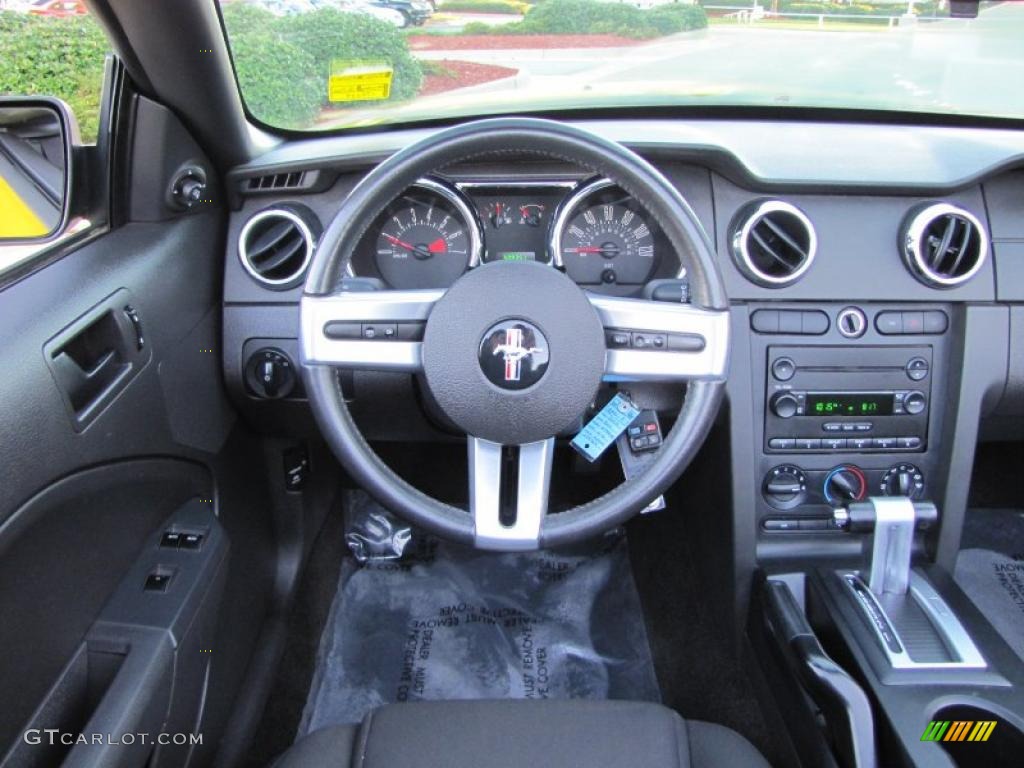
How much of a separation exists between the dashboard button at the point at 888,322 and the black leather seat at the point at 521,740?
938mm

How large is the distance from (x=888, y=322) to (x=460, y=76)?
1126mm

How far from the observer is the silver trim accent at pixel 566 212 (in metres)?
1.81

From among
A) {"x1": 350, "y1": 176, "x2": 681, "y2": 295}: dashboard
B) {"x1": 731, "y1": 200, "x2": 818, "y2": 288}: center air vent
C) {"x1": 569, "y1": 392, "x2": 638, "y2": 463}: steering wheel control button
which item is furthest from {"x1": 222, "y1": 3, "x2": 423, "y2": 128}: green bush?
{"x1": 569, "y1": 392, "x2": 638, "y2": 463}: steering wheel control button

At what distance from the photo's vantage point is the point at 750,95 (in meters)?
2.13

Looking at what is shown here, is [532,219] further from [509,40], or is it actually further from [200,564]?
[200,564]

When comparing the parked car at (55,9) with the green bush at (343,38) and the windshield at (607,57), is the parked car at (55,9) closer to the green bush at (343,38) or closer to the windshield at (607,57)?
the windshield at (607,57)

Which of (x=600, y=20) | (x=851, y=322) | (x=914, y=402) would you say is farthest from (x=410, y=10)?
(x=914, y=402)

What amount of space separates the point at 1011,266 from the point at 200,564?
1802mm

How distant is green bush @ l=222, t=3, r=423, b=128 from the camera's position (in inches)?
75.7

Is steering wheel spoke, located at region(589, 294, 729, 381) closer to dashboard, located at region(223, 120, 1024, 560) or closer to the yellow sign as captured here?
dashboard, located at region(223, 120, 1024, 560)

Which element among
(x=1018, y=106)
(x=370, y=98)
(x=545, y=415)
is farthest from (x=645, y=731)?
(x=1018, y=106)

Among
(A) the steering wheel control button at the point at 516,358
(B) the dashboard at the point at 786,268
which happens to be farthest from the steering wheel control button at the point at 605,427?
(A) the steering wheel control button at the point at 516,358

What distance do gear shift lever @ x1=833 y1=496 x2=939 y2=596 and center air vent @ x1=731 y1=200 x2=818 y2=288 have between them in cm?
50

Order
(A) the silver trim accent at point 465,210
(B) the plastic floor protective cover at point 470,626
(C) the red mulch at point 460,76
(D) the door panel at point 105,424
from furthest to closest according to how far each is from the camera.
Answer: (B) the plastic floor protective cover at point 470,626 → (C) the red mulch at point 460,76 → (A) the silver trim accent at point 465,210 → (D) the door panel at point 105,424
